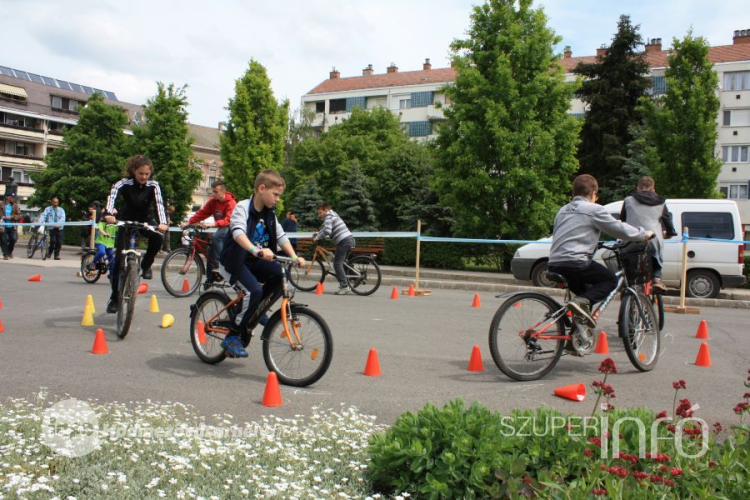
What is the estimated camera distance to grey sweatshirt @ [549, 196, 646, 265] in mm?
6609

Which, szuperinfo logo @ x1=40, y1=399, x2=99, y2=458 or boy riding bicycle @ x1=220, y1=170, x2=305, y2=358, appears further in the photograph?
boy riding bicycle @ x1=220, y1=170, x2=305, y2=358

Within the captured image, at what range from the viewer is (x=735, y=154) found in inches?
2016

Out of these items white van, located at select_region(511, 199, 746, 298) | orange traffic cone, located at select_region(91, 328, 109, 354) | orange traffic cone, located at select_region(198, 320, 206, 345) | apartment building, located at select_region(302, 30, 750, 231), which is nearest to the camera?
orange traffic cone, located at select_region(198, 320, 206, 345)

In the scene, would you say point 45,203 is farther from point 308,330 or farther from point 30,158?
point 30,158

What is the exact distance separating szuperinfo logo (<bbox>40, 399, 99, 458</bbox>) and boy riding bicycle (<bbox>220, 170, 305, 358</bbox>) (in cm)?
177

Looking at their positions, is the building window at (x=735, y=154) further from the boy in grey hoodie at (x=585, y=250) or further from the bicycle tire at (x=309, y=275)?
the boy in grey hoodie at (x=585, y=250)

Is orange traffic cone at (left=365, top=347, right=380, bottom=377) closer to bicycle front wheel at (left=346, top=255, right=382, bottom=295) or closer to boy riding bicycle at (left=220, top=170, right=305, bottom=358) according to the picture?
boy riding bicycle at (left=220, top=170, right=305, bottom=358)

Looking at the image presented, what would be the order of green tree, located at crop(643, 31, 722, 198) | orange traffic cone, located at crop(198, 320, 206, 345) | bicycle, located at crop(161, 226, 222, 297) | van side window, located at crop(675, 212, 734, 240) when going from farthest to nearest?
green tree, located at crop(643, 31, 722, 198), van side window, located at crop(675, 212, 734, 240), bicycle, located at crop(161, 226, 222, 297), orange traffic cone, located at crop(198, 320, 206, 345)

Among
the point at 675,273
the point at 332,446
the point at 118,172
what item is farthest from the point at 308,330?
the point at 118,172

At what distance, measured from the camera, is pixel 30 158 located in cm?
7512

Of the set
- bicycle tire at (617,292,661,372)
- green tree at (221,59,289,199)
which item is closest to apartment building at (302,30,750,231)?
green tree at (221,59,289,199)

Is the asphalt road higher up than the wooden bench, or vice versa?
the wooden bench

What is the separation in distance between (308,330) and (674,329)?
648cm

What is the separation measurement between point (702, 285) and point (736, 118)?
41.7 m
